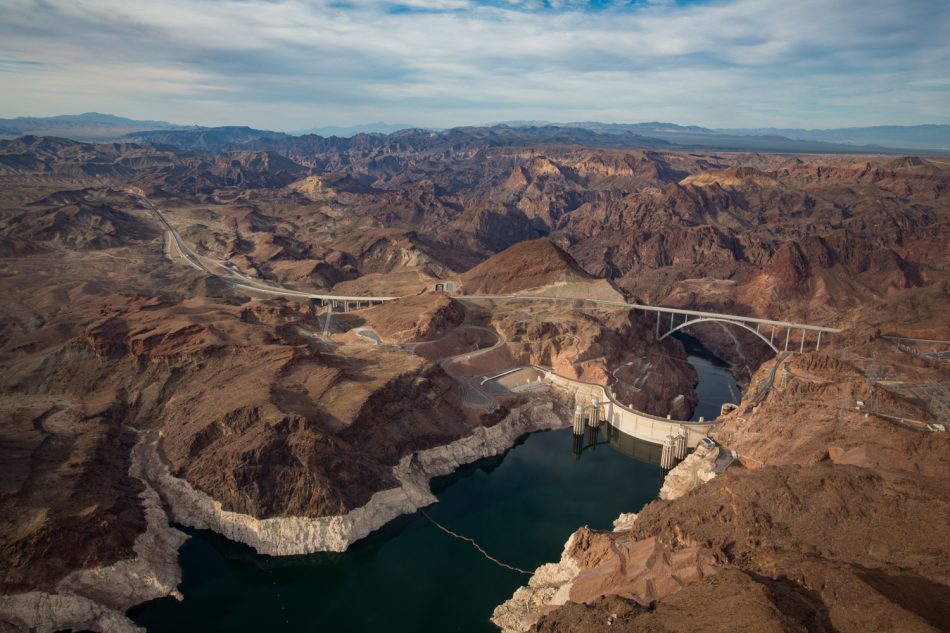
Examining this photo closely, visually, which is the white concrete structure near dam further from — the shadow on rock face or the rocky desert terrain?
the shadow on rock face

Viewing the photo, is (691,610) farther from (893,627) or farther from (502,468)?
(502,468)

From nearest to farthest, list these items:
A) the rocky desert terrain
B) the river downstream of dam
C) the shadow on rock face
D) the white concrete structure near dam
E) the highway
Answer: the shadow on rock face → the rocky desert terrain → the river downstream of dam → the white concrete structure near dam → the highway

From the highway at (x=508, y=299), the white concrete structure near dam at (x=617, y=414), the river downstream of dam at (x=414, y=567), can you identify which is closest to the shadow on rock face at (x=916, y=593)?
the river downstream of dam at (x=414, y=567)

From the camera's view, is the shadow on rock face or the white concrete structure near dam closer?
the shadow on rock face

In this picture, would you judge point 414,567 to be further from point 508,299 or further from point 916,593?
point 508,299

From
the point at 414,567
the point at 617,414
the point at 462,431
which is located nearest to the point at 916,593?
the point at 414,567

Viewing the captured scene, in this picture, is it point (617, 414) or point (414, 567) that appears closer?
point (414, 567)

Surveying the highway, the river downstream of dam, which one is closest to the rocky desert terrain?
the river downstream of dam

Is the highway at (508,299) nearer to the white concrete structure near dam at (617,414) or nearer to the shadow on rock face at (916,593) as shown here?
the white concrete structure near dam at (617,414)
